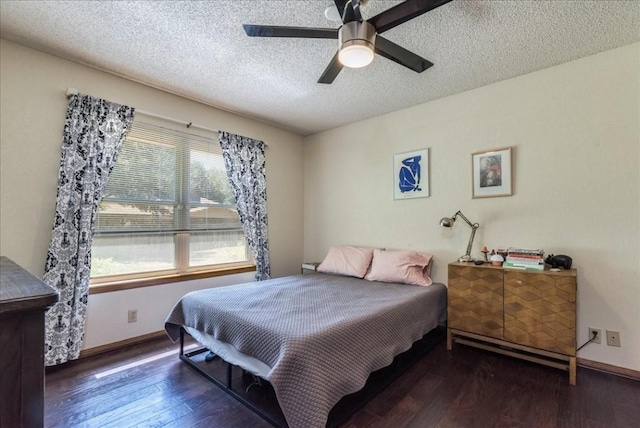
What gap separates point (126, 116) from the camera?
2.67 metres

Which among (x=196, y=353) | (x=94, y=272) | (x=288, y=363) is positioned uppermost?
(x=94, y=272)

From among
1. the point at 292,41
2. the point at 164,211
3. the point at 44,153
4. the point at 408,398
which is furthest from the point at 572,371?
the point at 44,153

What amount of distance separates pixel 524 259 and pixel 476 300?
1.63 ft

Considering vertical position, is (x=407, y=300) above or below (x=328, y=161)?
below

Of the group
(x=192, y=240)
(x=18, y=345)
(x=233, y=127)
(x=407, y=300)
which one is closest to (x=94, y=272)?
Result: (x=192, y=240)

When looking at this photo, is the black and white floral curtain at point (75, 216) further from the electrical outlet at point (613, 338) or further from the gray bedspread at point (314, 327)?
the electrical outlet at point (613, 338)

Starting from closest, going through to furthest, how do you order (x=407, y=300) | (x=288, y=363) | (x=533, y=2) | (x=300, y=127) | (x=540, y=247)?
(x=288, y=363)
(x=533, y=2)
(x=407, y=300)
(x=540, y=247)
(x=300, y=127)

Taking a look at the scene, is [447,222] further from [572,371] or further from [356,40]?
[356,40]

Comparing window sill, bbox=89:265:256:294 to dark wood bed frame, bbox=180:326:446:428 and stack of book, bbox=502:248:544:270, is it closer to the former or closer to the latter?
dark wood bed frame, bbox=180:326:446:428

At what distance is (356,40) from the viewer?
1.49m

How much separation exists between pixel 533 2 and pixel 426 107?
1.46m

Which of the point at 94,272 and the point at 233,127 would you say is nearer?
the point at 94,272

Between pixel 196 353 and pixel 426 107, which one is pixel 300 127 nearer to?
pixel 426 107

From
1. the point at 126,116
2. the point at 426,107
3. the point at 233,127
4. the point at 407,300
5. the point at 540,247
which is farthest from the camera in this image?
the point at 233,127
